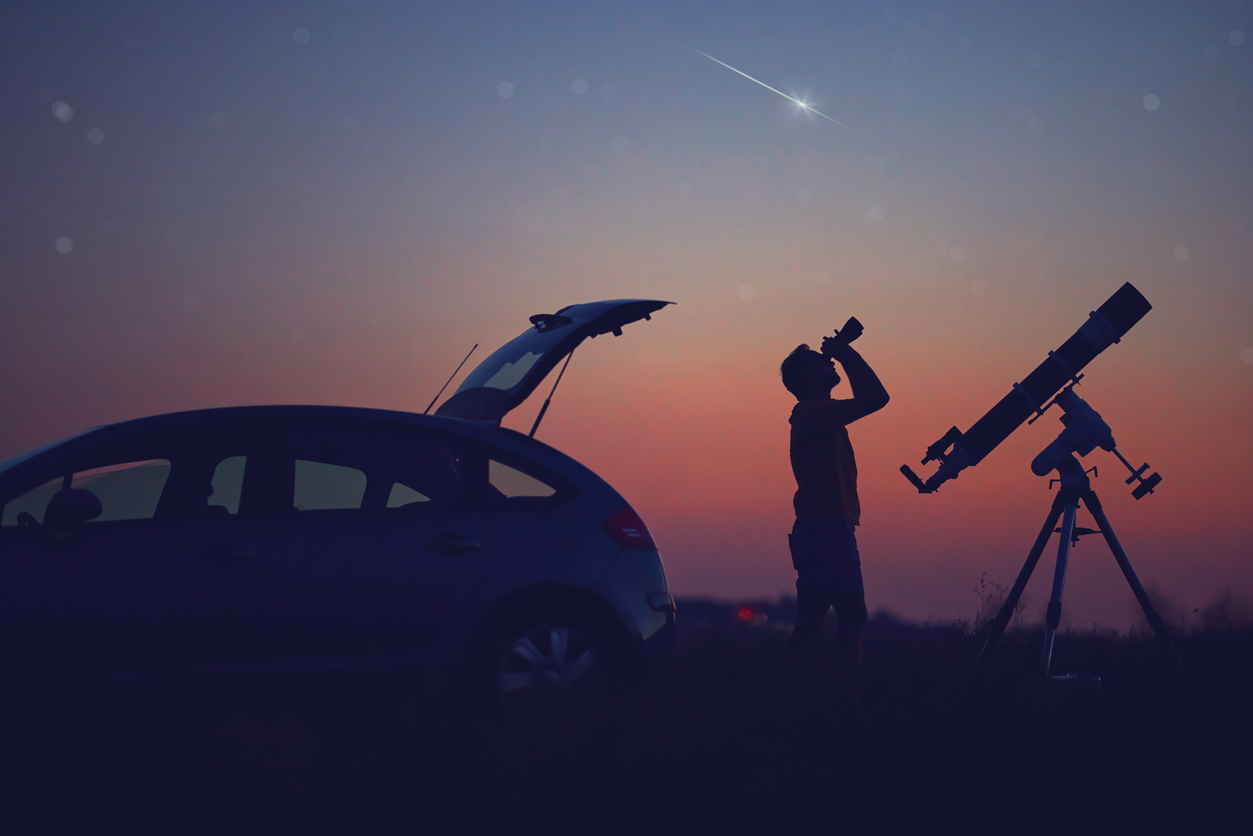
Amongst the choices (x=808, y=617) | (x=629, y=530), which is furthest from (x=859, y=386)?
(x=629, y=530)

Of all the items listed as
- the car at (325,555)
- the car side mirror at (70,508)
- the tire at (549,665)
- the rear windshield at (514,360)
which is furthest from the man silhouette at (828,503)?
the car side mirror at (70,508)

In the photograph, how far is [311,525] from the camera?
5.06 m

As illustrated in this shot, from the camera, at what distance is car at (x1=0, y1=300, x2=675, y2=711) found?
4.77m

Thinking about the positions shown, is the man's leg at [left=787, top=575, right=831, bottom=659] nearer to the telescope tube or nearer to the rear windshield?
the telescope tube

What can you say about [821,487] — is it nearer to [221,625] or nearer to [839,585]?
[839,585]

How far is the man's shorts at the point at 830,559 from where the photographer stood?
5.84 m

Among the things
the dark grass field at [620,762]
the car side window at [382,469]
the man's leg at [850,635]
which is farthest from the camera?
the man's leg at [850,635]

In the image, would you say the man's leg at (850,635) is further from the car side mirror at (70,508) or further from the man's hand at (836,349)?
the car side mirror at (70,508)

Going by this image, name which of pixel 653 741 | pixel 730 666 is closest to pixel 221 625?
pixel 653 741

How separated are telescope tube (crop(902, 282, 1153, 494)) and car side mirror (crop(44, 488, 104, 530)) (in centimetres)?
530

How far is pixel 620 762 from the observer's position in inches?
175

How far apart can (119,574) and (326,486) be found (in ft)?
3.32

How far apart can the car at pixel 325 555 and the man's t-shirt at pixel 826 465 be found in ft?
3.64

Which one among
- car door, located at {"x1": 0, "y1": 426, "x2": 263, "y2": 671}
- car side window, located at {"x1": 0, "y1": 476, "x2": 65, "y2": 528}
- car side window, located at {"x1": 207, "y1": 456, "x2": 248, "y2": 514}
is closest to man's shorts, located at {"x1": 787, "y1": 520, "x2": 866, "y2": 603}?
car door, located at {"x1": 0, "y1": 426, "x2": 263, "y2": 671}
